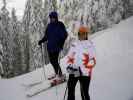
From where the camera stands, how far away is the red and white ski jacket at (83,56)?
472 centimetres

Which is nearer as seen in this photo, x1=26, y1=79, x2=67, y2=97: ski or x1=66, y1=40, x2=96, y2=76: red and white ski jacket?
x1=66, y1=40, x2=96, y2=76: red and white ski jacket

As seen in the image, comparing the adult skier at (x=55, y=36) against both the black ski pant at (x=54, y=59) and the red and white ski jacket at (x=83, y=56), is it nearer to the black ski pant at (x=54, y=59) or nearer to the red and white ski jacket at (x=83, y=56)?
the black ski pant at (x=54, y=59)

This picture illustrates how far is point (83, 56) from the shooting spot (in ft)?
15.5

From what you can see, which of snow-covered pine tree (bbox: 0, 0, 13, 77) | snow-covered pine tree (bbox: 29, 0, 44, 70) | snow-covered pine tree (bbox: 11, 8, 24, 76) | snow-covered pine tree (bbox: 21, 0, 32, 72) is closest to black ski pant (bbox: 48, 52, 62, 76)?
snow-covered pine tree (bbox: 29, 0, 44, 70)

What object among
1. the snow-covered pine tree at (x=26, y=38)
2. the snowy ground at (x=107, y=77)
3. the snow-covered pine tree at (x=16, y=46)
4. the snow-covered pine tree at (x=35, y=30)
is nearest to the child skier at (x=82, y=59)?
the snowy ground at (x=107, y=77)

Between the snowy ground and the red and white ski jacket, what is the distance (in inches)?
42.3

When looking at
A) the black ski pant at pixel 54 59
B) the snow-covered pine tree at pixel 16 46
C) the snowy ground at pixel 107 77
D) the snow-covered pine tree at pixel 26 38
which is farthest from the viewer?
the snow-covered pine tree at pixel 16 46

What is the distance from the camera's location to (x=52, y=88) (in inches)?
251

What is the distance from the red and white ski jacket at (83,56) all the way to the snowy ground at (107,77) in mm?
1076

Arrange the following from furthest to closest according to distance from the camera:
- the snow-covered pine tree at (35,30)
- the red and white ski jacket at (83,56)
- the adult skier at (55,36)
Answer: the snow-covered pine tree at (35,30)
the adult skier at (55,36)
the red and white ski jacket at (83,56)

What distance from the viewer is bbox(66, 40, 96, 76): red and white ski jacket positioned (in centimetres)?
472

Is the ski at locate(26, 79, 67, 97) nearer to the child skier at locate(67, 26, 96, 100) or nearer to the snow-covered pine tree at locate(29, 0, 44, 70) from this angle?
the child skier at locate(67, 26, 96, 100)

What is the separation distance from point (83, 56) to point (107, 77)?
6.77ft

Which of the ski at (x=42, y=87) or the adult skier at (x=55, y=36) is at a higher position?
the adult skier at (x=55, y=36)
